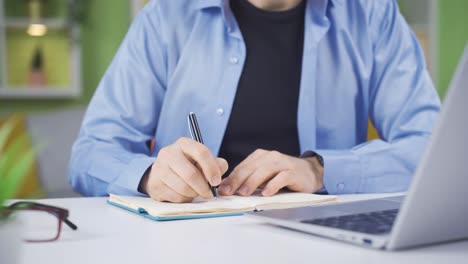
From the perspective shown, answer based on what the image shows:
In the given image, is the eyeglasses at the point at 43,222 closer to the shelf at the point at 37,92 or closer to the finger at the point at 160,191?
the finger at the point at 160,191

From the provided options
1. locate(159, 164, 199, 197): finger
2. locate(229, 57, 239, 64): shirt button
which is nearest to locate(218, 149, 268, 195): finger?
locate(159, 164, 199, 197): finger

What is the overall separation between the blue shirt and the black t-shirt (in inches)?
1.5

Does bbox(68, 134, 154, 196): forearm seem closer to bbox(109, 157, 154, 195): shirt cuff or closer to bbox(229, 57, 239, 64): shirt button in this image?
bbox(109, 157, 154, 195): shirt cuff

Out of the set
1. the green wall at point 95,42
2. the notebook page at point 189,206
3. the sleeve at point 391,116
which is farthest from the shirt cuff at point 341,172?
the green wall at point 95,42

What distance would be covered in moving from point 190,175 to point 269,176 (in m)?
0.17

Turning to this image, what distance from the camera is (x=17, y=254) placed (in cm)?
50

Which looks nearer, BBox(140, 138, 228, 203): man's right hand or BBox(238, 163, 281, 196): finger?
BBox(140, 138, 228, 203): man's right hand

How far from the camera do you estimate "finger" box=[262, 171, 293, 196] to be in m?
1.03

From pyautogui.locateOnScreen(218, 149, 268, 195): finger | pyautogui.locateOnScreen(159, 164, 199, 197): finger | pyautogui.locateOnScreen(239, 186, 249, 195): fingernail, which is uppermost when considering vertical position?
pyautogui.locateOnScreen(159, 164, 199, 197): finger

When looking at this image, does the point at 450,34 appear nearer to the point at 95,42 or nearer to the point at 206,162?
the point at 95,42

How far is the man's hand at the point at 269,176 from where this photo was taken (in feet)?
3.38

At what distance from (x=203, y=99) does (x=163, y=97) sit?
104 millimetres

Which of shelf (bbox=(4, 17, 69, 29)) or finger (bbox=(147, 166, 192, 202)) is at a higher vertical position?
finger (bbox=(147, 166, 192, 202))

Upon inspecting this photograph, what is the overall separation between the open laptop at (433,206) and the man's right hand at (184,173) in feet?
0.69
